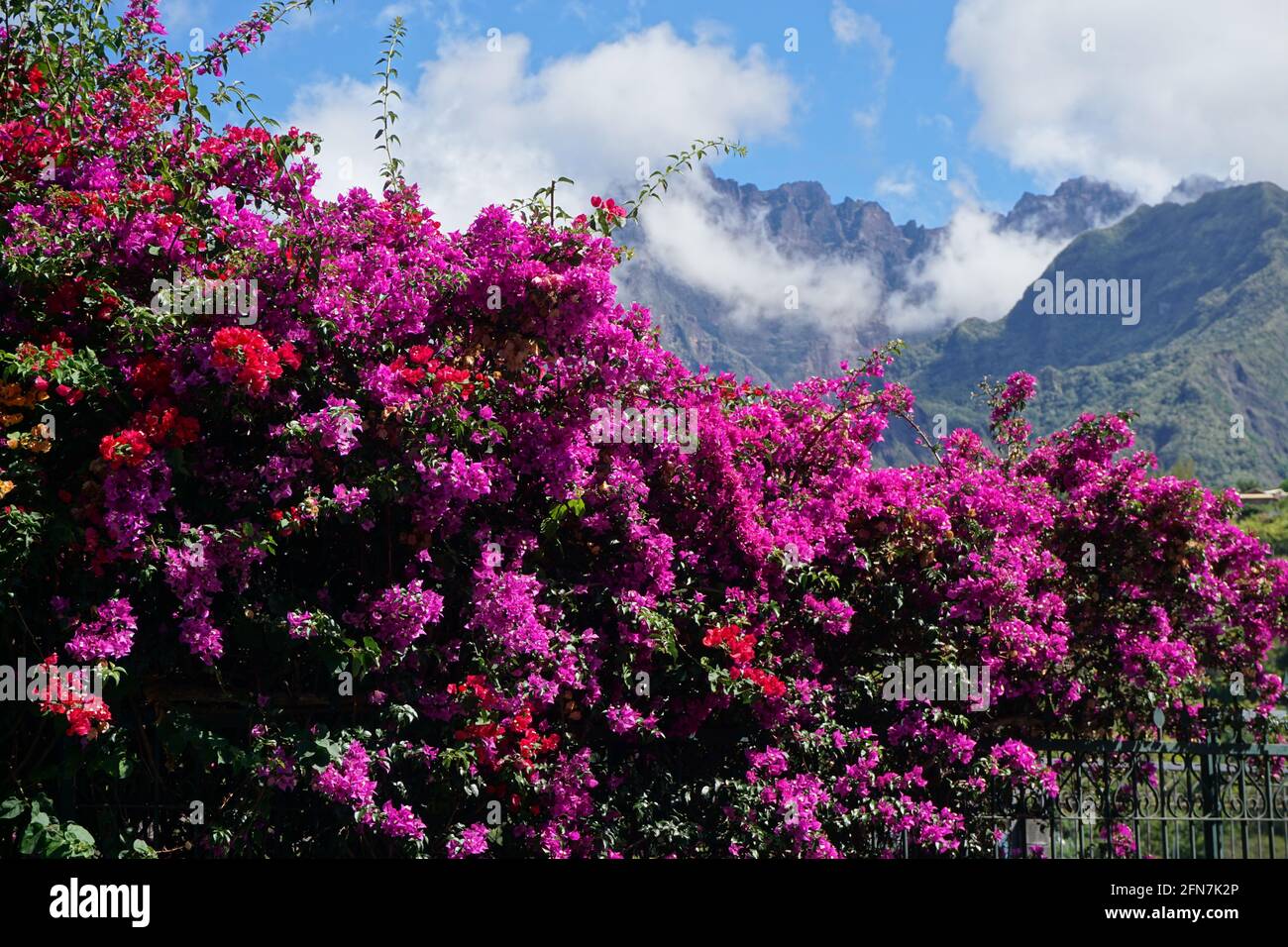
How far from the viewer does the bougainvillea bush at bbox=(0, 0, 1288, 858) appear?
4.05m

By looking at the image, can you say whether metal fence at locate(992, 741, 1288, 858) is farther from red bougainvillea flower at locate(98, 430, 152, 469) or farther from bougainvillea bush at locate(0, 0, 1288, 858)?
red bougainvillea flower at locate(98, 430, 152, 469)

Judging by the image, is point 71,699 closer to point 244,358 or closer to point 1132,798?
point 244,358

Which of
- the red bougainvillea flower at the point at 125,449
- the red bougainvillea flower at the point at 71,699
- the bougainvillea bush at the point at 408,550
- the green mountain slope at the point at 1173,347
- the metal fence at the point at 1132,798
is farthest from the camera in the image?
the green mountain slope at the point at 1173,347

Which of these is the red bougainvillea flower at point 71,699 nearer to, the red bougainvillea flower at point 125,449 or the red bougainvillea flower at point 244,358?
the red bougainvillea flower at point 125,449

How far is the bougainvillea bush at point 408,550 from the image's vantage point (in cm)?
405

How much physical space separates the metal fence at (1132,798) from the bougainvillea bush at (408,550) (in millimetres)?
399

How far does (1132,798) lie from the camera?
20.3 ft

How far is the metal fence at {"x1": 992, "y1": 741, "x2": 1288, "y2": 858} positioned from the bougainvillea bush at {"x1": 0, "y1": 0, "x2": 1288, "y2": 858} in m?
0.40

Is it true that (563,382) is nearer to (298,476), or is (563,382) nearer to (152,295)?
(298,476)

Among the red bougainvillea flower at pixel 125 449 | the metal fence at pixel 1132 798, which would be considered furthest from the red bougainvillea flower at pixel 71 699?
the metal fence at pixel 1132 798

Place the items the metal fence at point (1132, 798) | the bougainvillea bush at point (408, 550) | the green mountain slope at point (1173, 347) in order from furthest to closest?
the green mountain slope at point (1173, 347) < the metal fence at point (1132, 798) < the bougainvillea bush at point (408, 550)

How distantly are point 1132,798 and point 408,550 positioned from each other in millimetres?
4205

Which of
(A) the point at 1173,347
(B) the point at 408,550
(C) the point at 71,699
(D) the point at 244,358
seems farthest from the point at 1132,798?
(A) the point at 1173,347
